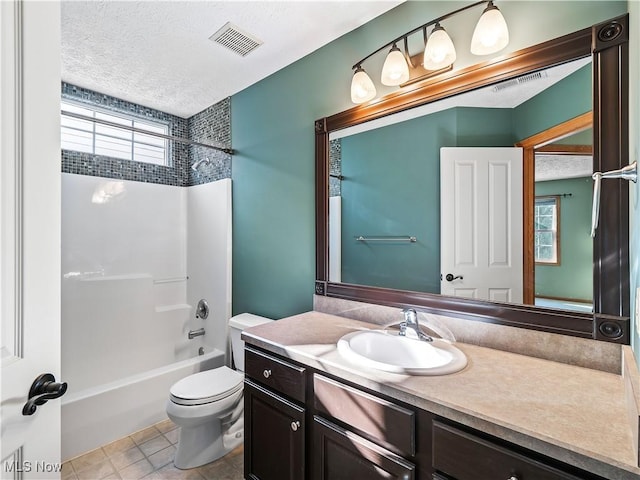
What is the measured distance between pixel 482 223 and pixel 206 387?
68.7 inches

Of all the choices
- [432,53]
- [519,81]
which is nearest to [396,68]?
[432,53]

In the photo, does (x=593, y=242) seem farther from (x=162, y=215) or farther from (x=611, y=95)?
(x=162, y=215)

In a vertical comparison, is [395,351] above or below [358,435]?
above

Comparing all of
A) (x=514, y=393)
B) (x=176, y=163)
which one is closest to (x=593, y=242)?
(x=514, y=393)

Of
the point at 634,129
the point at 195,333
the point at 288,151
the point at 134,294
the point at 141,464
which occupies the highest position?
the point at 288,151

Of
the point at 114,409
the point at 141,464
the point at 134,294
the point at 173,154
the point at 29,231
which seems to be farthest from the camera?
the point at 173,154

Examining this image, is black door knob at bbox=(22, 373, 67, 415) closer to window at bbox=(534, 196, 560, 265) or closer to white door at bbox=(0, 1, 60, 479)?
white door at bbox=(0, 1, 60, 479)

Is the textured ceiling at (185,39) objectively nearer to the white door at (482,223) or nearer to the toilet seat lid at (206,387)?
the white door at (482,223)

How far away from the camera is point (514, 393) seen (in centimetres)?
92

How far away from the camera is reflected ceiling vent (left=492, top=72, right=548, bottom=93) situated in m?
1.25

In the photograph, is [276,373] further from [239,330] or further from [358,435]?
[239,330]

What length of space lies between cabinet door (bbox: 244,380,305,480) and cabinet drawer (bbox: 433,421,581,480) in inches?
22.6

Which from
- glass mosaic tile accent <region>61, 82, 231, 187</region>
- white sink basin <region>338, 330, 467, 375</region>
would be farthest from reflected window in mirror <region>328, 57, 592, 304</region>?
glass mosaic tile accent <region>61, 82, 231, 187</region>

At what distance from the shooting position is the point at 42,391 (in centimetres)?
73
